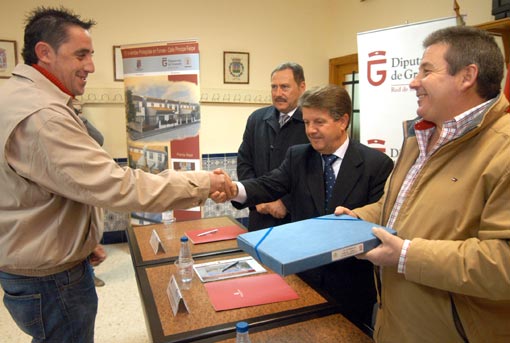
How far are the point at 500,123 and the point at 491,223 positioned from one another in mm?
291

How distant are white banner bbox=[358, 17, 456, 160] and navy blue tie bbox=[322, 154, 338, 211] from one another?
4.02 feet

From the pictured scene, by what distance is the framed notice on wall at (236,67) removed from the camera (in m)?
4.58

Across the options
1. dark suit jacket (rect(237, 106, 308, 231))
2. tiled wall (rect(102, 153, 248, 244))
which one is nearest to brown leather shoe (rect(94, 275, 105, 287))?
tiled wall (rect(102, 153, 248, 244))

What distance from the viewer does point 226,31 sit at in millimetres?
4547

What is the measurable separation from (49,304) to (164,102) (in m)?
2.38

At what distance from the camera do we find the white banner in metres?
2.65

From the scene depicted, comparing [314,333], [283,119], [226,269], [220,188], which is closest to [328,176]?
[220,188]

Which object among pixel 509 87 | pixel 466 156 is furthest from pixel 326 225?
pixel 509 87

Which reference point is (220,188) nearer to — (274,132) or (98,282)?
(274,132)

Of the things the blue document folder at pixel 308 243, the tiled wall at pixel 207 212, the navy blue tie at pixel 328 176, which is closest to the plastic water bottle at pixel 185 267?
the blue document folder at pixel 308 243

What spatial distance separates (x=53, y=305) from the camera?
1472 mm

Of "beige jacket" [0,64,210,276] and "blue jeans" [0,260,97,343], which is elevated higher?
"beige jacket" [0,64,210,276]

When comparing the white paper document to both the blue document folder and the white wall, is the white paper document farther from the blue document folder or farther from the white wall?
the white wall

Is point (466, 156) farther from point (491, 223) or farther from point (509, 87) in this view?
point (509, 87)
